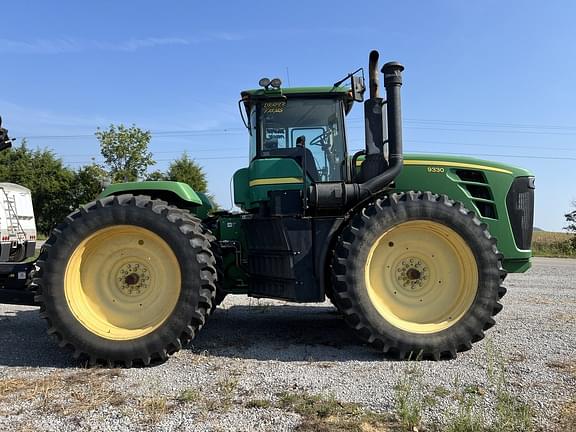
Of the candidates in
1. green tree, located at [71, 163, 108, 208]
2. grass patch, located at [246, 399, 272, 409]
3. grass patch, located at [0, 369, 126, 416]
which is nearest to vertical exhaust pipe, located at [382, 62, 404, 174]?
grass patch, located at [246, 399, 272, 409]

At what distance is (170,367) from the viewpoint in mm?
4438

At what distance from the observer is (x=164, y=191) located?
530 centimetres

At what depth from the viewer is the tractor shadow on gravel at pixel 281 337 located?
4.84m

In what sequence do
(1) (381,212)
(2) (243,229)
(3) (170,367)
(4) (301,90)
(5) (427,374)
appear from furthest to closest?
1. (2) (243,229)
2. (4) (301,90)
3. (1) (381,212)
4. (3) (170,367)
5. (5) (427,374)

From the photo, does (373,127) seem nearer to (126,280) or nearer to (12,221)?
(126,280)

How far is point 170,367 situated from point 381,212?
2473 mm

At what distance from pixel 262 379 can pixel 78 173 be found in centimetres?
3608

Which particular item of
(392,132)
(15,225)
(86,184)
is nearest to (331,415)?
(392,132)

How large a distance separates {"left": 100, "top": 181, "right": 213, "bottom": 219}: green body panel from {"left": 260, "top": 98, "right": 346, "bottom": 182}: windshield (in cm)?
94

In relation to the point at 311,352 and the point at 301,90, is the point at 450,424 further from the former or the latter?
the point at 301,90

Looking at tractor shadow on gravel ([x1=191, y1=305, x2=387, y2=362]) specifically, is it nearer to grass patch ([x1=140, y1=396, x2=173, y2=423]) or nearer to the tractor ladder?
grass patch ([x1=140, y1=396, x2=173, y2=423])

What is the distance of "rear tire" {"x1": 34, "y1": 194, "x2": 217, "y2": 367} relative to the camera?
4.51 metres

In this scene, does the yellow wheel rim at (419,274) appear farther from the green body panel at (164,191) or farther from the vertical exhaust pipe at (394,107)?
the green body panel at (164,191)

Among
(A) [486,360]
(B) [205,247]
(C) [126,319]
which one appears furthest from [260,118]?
(A) [486,360]
